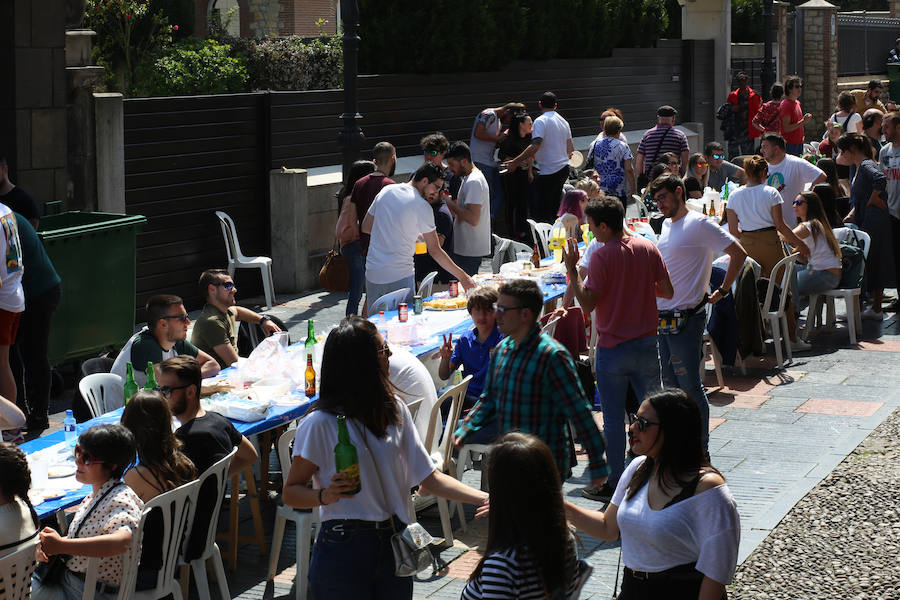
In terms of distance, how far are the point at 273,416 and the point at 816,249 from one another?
6.33 meters

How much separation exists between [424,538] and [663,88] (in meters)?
21.6

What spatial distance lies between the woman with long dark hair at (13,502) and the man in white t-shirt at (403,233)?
202 inches

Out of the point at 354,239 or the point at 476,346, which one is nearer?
the point at 476,346

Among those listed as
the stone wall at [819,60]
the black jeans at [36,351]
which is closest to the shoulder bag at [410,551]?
the black jeans at [36,351]

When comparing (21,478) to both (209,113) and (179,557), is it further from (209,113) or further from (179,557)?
(209,113)

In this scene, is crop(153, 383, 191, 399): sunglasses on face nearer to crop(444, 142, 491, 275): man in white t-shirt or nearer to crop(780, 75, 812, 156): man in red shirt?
crop(444, 142, 491, 275): man in white t-shirt

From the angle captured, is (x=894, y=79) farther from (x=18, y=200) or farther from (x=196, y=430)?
(x=196, y=430)

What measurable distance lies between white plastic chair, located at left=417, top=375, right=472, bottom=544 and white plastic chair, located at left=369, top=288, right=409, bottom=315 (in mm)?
2443

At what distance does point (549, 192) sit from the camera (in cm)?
1605

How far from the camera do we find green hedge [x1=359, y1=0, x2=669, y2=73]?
17.9m

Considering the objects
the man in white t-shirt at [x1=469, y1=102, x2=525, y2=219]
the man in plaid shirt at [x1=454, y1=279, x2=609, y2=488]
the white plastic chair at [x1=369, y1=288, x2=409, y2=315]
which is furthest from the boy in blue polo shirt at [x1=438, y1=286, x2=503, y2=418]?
the man in white t-shirt at [x1=469, y1=102, x2=525, y2=219]

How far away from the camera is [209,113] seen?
44.7 feet

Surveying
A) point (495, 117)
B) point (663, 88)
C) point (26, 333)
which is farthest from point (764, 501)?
point (663, 88)

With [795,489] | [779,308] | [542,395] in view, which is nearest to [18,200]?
[542,395]
